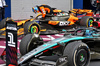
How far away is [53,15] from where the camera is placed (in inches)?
426

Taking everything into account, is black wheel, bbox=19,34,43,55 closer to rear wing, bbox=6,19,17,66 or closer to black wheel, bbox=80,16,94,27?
rear wing, bbox=6,19,17,66

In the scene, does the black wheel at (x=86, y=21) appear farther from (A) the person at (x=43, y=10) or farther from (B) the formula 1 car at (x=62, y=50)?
(B) the formula 1 car at (x=62, y=50)

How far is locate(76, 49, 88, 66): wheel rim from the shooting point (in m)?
4.91

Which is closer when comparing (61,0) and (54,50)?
(54,50)

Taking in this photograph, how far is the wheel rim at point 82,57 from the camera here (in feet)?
16.1

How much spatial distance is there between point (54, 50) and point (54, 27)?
4.95 metres

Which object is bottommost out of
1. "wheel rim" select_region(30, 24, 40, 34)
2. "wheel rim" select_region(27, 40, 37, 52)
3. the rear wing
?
"wheel rim" select_region(30, 24, 40, 34)

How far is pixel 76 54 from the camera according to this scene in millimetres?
4855

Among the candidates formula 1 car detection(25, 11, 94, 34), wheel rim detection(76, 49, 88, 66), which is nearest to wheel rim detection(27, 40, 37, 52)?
wheel rim detection(76, 49, 88, 66)

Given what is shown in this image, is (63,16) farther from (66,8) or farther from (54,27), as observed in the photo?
(66,8)

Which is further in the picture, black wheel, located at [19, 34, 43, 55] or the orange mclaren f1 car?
the orange mclaren f1 car

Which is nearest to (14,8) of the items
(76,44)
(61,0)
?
(61,0)

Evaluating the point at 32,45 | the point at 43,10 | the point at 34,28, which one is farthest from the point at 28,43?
the point at 43,10

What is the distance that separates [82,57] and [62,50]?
Result: 62 centimetres
